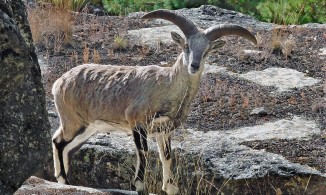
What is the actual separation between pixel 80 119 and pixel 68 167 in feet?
2.00

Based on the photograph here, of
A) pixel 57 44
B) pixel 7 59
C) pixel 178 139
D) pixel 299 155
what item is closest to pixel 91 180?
pixel 178 139

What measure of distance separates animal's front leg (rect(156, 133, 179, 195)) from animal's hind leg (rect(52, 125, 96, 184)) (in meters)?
0.98

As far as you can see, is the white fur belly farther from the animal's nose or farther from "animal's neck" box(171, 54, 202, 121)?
the animal's nose

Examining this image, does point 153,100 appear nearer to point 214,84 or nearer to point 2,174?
point 214,84

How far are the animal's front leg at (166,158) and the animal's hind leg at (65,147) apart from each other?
0.98 meters

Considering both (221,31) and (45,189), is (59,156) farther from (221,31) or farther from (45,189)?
(45,189)

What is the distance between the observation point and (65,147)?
1019 centimetres

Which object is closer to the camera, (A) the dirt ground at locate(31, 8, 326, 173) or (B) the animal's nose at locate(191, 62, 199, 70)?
(B) the animal's nose at locate(191, 62, 199, 70)

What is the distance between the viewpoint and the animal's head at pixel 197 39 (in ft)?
30.6

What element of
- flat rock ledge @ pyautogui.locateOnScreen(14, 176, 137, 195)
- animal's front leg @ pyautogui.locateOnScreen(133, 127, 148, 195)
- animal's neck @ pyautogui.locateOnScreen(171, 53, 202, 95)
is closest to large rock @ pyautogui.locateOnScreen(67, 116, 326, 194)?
animal's front leg @ pyautogui.locateOnScreen(133, 127, 148, 195)

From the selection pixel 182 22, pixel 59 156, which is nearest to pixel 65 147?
pixel 59 156

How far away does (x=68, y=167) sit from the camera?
10.2 metres

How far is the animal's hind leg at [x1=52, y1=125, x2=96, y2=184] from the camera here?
398 inches

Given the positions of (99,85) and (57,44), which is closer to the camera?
(99,85)
